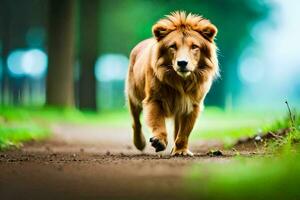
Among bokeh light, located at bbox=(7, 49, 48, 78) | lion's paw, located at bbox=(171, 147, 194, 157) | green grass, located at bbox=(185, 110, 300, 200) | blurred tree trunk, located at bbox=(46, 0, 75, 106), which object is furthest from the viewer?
bokeh light, located at bbox=(7, 49, 48, 78)

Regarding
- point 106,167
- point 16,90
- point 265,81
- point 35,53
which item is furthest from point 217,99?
point 106,167

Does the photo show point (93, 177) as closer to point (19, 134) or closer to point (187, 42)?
point (187, 42)

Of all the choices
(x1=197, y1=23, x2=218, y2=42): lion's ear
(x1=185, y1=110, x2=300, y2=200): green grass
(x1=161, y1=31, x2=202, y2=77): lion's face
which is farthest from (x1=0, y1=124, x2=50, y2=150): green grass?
(x1=185, y1=110, x2=300, y2=200): green grass

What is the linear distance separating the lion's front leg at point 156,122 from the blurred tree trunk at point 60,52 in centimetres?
1455

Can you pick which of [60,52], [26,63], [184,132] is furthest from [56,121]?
[26,63]

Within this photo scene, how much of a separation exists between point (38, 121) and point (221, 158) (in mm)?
10601

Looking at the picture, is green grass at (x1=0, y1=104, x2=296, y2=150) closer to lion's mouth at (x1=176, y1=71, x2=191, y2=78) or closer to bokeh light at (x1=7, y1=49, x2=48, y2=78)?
lion's mouth at (x1=176, y1=71, x2=191, y2=78)

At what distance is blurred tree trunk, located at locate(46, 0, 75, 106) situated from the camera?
25.4 m

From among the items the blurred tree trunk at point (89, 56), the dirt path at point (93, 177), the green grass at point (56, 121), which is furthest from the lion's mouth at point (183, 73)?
the blurred tree trunk at point (89, 56)

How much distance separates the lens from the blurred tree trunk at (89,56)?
31.4m

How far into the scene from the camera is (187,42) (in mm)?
10852

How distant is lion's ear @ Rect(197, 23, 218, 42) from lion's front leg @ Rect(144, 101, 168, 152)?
1.07 metres

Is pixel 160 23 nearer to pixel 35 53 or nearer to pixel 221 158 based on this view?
pixel 221 158

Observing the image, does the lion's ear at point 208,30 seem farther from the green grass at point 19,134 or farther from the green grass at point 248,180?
the green grass at point 19,134
